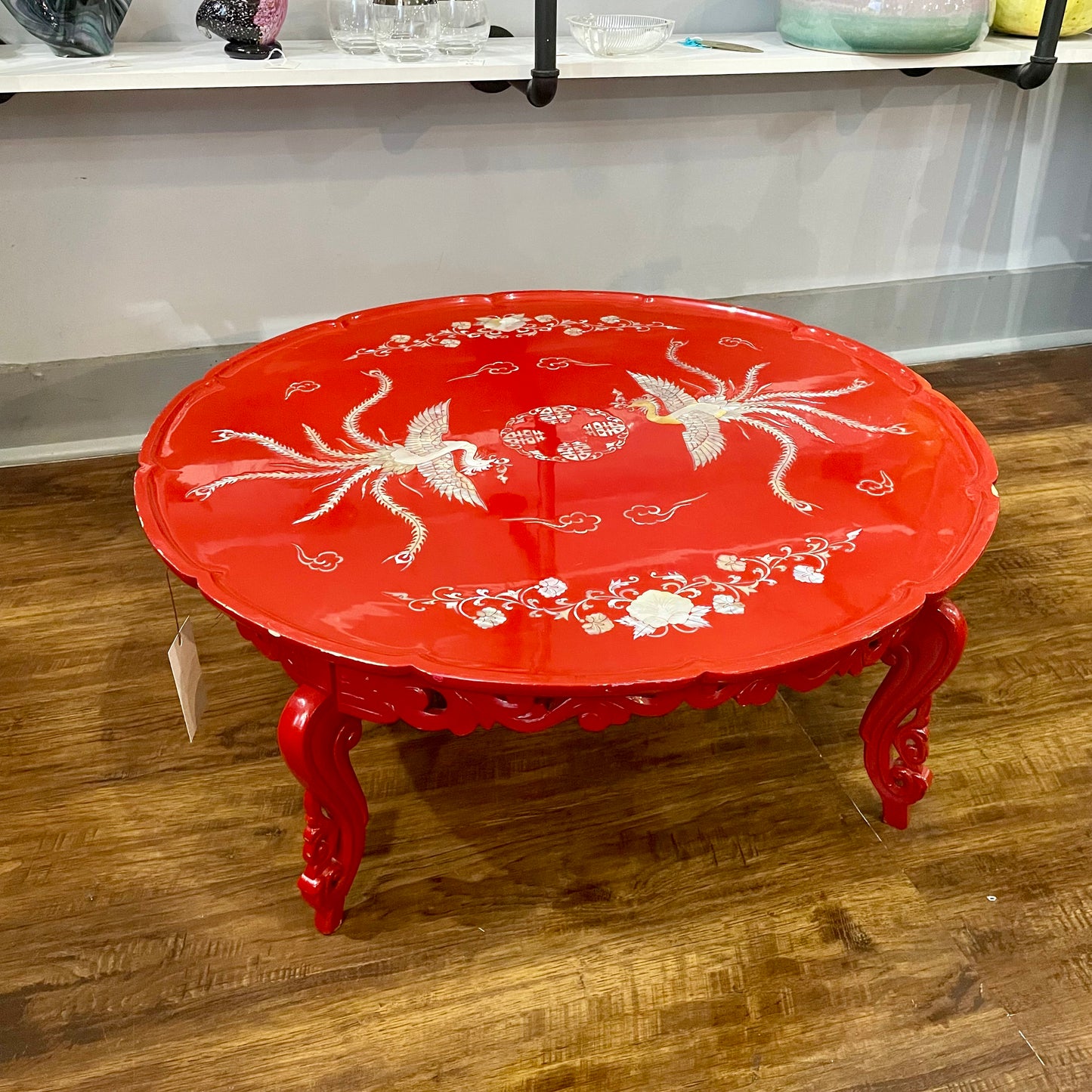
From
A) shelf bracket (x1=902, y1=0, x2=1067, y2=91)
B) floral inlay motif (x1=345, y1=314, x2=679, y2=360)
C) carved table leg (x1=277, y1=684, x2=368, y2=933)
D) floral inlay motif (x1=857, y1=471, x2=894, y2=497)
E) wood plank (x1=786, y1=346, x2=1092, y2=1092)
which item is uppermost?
shelf bracket (x1=902, y1=0, x2=1067, y2=91)

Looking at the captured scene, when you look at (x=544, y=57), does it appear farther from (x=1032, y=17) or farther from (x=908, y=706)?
(x=908, y=706)

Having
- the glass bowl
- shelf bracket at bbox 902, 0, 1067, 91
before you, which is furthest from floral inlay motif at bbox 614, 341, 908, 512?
shelf bracket at bbox 902, 0, 1067, 91

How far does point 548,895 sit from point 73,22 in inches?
58.1

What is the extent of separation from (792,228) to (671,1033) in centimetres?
174

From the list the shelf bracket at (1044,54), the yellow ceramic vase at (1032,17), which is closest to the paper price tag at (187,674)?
the shelf bracket at (1044,54)

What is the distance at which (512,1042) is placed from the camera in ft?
3.64

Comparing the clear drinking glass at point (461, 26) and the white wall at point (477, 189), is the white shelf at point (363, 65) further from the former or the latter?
the white wall at point (477, 189)

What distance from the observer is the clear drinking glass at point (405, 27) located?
1688mm

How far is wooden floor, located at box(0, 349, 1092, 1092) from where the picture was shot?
3.61 ft

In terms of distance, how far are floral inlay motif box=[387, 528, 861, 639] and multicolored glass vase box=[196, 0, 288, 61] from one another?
111 cm

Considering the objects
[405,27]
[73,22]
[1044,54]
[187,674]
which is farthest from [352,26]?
[1044,54]

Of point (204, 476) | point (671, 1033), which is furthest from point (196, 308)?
point (671, 1033)

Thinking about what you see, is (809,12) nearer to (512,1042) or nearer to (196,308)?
(196,308)

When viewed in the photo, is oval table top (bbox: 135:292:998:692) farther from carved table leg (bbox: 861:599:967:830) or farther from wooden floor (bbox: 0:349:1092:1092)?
wooden floor (bbox: 0:349:1092:1092)
